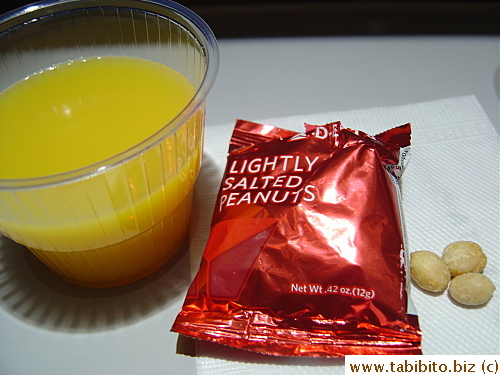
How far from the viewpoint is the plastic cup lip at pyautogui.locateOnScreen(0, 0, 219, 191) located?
583 mm

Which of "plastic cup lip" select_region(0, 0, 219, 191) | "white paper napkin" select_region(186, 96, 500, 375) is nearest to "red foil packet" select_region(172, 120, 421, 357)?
"white paper napkin" select_region(186, 96, 500, 375)

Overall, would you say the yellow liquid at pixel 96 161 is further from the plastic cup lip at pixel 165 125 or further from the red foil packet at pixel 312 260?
the red foil packet at pixel 312 260

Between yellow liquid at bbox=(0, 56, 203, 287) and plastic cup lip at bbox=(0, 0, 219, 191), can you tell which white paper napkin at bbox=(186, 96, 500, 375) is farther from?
plastic cup lip at bbox=(0, 0, 219, 191)

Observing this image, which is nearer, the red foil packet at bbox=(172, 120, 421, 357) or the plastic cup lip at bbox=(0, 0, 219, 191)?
the plastic cup lip at bbox=(0, 0, 219, 191)

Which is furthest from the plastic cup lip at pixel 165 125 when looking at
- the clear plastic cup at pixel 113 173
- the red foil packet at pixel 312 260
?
the red foil packet at pixel 312 260

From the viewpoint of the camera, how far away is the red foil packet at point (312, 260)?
27.8 inches

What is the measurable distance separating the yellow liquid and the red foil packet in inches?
5.1

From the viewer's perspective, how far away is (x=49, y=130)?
2.53 ft

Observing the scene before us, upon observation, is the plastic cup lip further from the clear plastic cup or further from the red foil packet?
the red foil packet

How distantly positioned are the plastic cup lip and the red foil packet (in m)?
0.24

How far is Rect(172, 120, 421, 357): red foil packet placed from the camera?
71 centimetres

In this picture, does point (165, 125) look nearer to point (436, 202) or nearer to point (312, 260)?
point (312, 260)

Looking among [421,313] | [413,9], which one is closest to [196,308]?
[421,313]

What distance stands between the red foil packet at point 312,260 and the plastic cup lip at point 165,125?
24cm
